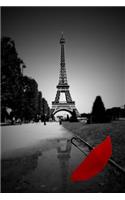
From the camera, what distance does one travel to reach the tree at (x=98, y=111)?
20578 millimetres

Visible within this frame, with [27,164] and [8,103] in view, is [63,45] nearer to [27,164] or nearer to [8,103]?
[8,103]

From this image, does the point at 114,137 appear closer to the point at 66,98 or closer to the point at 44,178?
the point at 44,178

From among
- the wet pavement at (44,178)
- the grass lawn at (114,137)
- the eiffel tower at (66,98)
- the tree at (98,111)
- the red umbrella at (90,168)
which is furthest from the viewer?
the eiffel tower at (66,98)

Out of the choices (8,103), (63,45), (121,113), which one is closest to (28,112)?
(8,103)

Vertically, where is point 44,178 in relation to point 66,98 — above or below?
below

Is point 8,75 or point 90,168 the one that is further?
point 8,75

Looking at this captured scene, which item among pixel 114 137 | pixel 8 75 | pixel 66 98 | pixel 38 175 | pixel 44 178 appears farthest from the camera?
pixel 66 98

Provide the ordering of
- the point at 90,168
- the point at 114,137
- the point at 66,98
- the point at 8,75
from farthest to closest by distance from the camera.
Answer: the point at 66,98 → the point at 8,75 → the point at 114,137 → the point at 90,168

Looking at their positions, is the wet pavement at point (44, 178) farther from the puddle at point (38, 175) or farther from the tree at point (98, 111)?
the tree at point (98, 111)

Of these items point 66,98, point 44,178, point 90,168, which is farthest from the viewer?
point 66,98

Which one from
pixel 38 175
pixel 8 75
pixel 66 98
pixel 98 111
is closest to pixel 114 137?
pixel 38 175

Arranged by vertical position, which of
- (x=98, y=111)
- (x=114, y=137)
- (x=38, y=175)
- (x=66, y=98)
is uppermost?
(x=66, y=98)

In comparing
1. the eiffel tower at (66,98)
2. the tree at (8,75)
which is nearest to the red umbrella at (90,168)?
the tree at (8,75)

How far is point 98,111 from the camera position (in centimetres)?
2062
